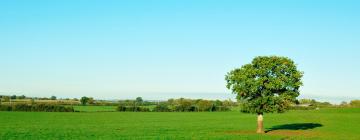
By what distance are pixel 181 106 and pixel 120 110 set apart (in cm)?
2576

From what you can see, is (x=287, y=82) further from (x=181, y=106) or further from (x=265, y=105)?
(x=181, y=106)

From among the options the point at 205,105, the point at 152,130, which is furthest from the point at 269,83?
the point at 205,105

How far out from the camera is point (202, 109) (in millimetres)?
179375

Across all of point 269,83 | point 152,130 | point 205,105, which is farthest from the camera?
point 205,105

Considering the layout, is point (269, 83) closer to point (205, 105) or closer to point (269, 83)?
point (269, 83)

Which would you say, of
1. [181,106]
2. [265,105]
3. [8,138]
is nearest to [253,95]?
[265,105]

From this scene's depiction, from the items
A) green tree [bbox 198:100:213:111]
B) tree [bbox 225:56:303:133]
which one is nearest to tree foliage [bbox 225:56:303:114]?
tree [bbox 225:56:303:133]

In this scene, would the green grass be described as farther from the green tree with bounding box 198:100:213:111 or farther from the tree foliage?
the green tree with bounding box 198:100:213:111

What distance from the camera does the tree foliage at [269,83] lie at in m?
56.9

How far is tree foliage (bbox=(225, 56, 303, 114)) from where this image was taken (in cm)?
5688

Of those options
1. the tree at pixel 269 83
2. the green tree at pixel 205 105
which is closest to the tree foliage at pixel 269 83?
the tree at pixel 269 83

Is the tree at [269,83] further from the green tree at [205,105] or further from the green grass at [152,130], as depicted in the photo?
the green tree at [205,105]

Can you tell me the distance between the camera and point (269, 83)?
56.5 metres

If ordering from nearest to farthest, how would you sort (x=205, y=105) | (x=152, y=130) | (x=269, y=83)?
(x=269, y=83) → (x=152, y=130) → (x=205, y=105)
